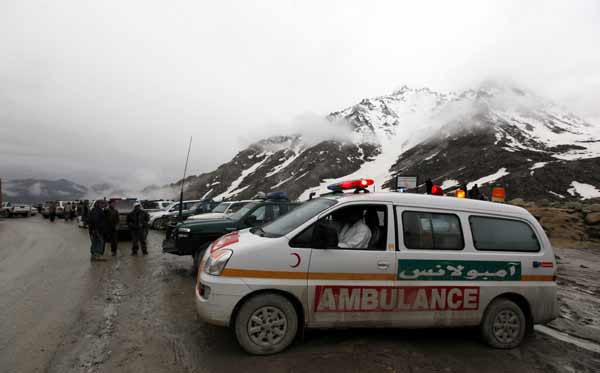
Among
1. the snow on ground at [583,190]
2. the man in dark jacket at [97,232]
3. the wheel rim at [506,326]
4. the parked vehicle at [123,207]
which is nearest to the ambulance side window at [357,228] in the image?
the wheel rim at [506,326]

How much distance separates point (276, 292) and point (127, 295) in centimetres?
394

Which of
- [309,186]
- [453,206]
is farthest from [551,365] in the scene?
[309,186]

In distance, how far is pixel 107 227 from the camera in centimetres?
1083

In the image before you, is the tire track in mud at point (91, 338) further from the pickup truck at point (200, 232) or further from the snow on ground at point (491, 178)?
the snow on ground at point (491, 178)

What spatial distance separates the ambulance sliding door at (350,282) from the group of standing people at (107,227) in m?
8.43

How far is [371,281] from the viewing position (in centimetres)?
432

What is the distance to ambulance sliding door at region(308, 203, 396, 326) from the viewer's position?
166 inches

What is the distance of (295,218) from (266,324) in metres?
1.35

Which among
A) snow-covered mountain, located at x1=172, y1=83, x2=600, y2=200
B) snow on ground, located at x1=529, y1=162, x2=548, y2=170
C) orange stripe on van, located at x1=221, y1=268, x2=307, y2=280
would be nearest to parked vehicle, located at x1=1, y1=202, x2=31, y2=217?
orange stripe on van, located at x1=221, y1=268, x2=307, y2=280

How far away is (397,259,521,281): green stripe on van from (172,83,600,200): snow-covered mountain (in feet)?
173

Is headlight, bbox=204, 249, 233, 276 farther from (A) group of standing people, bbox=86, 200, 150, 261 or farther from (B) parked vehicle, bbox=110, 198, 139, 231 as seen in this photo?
(B) parked vehicle, bbox=110, 198, 139, 231

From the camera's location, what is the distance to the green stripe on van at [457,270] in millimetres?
4406

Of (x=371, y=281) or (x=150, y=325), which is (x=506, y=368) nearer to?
(x=371, y=281)

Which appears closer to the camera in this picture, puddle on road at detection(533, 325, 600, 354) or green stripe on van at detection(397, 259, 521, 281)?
green stripe on van at detection(397, 259, 521, 281)
